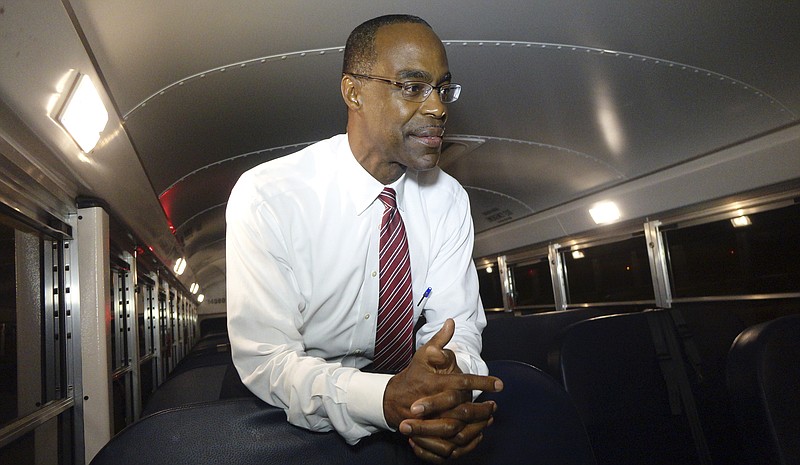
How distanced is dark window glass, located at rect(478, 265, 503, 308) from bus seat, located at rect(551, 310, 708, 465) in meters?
6.24

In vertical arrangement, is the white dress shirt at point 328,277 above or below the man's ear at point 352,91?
below

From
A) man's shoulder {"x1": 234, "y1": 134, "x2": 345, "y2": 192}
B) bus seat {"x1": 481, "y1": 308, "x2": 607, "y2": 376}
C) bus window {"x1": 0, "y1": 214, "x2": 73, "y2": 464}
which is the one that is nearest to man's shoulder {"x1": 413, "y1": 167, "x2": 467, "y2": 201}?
man's shoulder {"x1": 234, "y1": 134, "x2": 345, "y2": 192}

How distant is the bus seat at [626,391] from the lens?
285 centimetres

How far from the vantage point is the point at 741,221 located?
4.93 m

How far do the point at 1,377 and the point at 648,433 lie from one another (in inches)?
132

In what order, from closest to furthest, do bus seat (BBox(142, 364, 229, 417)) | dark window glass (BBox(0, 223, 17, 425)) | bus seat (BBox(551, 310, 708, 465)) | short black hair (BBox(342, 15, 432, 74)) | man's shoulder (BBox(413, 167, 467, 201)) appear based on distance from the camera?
short black hair (BBox(342, 15, 432, 74)) → man's shoulder (BBox(413, 167, 467, 201)) → bus seat (BBox(551, 310, 708, 465)) → dark window glass (BBox(0, 223, 17, 425)) → bus seat (BBox(142, 364, 229, 417))

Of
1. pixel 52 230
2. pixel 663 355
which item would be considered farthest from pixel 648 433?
pixel 52 230

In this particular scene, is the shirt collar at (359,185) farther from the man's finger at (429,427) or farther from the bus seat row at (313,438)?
the man's finger at (429,427)

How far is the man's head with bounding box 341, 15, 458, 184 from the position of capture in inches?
75.0

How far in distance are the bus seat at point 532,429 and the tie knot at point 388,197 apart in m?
0.76

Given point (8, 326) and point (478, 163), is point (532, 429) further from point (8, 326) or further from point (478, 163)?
point (478, 163)

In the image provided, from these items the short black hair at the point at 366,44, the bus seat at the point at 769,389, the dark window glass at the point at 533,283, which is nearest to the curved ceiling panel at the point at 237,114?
the short black hair at the point at 366,44

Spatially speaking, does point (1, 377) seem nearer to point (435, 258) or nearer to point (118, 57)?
point (118, 57)

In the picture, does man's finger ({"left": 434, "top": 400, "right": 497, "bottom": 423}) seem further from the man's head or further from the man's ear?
the man's ear
